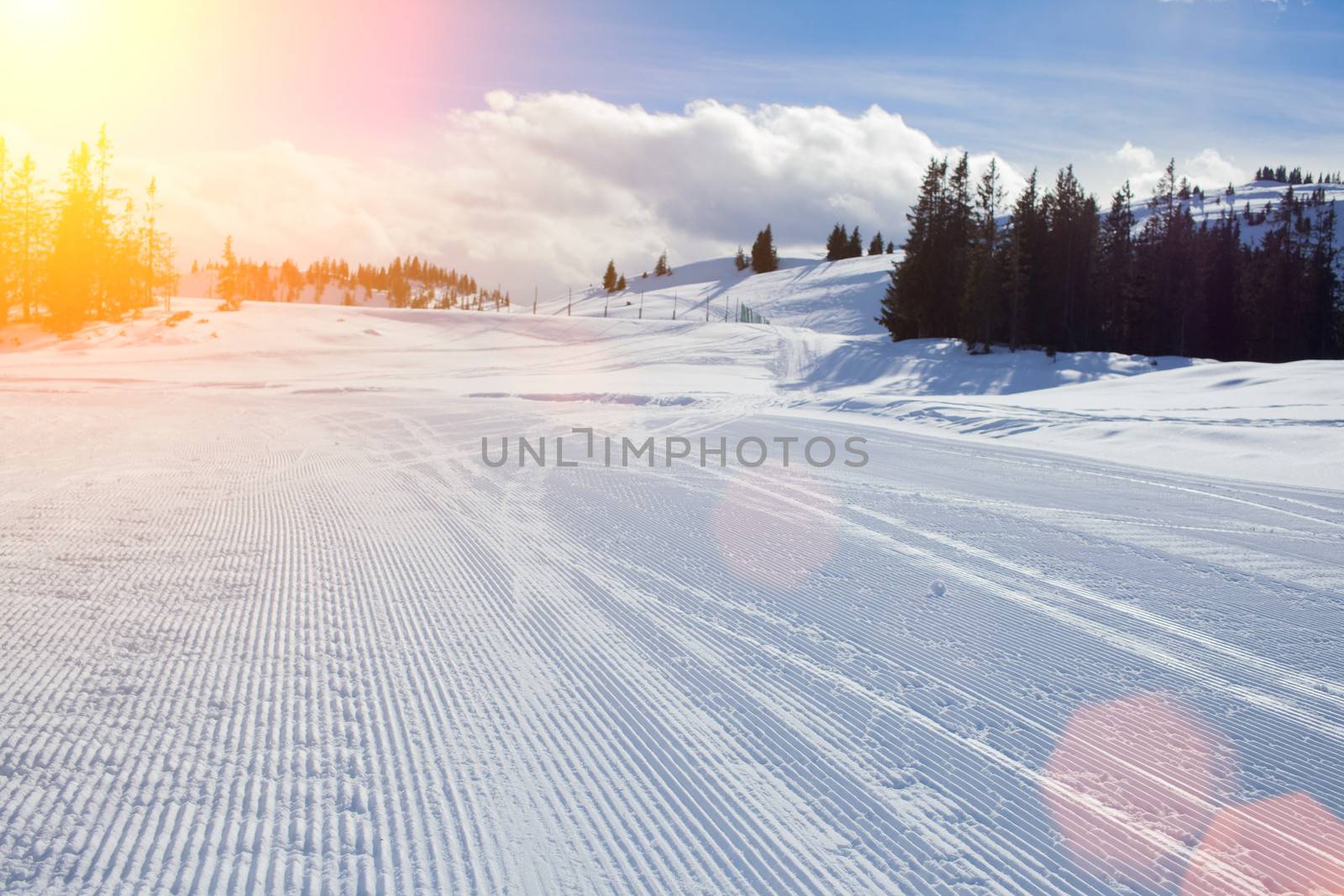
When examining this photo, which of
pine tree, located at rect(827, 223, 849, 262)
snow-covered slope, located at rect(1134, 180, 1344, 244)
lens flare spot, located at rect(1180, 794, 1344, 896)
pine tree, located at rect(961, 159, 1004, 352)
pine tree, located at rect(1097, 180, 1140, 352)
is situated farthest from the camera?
snow-covered slope, located at rect(1134, 180, 1344, 244)

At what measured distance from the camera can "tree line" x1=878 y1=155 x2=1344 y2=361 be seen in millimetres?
43000

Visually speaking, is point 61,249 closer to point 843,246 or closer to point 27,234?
point 27,234

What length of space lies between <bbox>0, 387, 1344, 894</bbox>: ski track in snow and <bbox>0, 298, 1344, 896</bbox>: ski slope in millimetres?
18

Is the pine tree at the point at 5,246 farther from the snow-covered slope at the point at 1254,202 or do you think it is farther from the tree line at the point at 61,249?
the snow-covered slope at the point at 1254,202

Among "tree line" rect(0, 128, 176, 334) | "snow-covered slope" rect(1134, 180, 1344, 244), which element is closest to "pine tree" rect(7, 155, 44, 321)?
"tree line" rect(0, 128, 176, 334)

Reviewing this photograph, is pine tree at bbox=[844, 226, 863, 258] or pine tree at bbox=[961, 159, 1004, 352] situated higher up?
pine tree at bbox=[844, 226, 863, 258]

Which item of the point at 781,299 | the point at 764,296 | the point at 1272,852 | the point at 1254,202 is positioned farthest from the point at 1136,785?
the point at 1254,202

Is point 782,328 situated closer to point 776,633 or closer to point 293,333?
point 293,333

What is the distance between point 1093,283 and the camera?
50219mm

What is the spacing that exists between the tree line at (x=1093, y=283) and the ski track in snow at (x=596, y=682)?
36525mm

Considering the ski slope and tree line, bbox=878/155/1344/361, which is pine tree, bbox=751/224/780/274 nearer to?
tree line, bbox=878/155/1344/361

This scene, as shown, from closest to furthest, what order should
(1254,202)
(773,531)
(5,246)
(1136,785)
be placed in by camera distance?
(1136,785), (773,531), (5,246), (1254,202)

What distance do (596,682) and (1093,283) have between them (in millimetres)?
54333

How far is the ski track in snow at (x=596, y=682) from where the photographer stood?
2.46m
